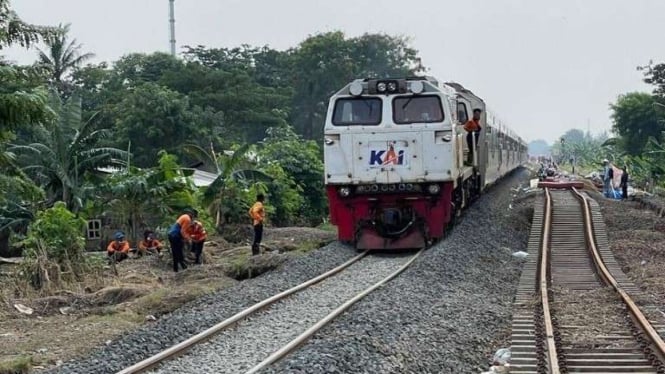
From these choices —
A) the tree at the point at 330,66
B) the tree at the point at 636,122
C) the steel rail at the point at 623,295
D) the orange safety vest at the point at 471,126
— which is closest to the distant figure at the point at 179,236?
the orange safety vest at the point at 471,126

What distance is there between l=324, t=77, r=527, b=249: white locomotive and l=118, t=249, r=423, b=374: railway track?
8.13ft

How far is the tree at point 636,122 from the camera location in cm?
5119

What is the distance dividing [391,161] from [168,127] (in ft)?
78.3

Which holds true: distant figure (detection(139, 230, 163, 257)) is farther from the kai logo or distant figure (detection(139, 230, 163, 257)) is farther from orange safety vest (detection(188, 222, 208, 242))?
the kai logo

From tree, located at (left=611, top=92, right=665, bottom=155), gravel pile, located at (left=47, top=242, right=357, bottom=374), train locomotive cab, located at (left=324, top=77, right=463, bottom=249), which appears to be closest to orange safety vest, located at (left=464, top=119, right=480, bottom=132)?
train locomotive cab, located at (left=324, top=77, right=463, bottom=249)

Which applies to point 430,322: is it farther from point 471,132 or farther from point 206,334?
point 471,132

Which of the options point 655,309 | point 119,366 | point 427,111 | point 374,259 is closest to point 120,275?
point 374,259

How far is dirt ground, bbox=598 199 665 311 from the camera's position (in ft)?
42.8

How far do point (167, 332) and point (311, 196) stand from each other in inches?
898

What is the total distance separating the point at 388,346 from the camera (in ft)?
26.5

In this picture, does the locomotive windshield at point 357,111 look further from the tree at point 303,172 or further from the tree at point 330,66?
the tree at point 330,66

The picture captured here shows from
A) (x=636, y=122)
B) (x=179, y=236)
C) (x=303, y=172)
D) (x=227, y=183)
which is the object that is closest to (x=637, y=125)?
(x=636, y=122)

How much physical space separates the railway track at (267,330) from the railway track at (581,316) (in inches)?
79.9

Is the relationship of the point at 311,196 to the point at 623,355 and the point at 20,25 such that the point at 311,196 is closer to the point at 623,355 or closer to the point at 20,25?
the point at 20,25
